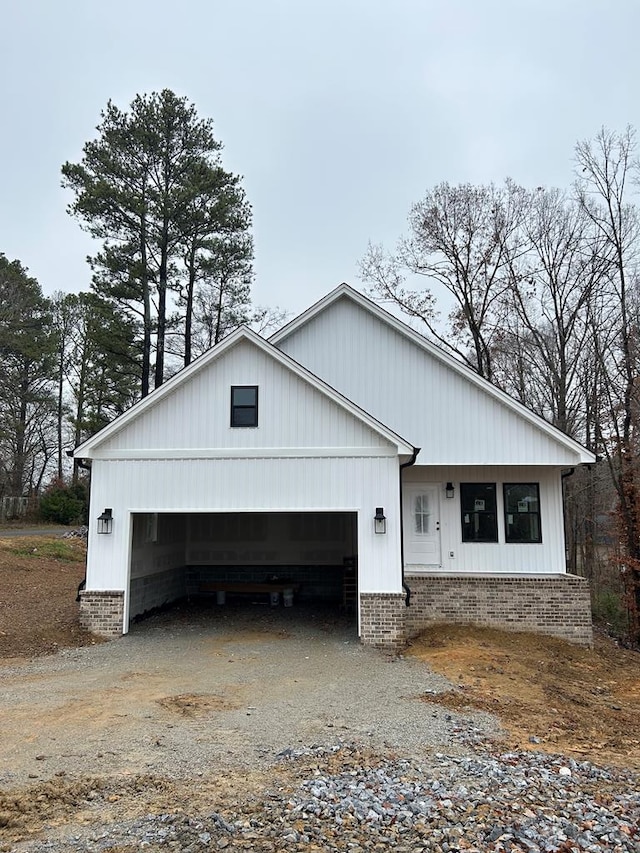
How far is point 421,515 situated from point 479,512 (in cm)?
128

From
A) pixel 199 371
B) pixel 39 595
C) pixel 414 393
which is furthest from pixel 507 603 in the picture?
pixel 39 595

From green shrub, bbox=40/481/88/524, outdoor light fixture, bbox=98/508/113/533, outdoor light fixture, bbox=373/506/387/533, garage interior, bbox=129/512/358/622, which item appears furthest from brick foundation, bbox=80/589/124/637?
green shrub, bbox=40/481/88/524

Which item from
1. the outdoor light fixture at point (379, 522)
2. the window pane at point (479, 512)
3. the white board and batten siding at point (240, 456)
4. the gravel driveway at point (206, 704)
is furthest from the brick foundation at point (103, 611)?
the window pane at point (479, 512)

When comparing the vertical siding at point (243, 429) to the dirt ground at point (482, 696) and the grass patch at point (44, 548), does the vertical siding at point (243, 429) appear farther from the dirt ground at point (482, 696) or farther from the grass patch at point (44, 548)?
the grass patch at point (44, 548)

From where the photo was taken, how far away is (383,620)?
33.8 ft

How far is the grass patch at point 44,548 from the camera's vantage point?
827 inches

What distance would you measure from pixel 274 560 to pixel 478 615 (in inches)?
229

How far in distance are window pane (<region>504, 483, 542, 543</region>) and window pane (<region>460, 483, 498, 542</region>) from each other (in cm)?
28

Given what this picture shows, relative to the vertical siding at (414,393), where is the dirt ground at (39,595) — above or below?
below

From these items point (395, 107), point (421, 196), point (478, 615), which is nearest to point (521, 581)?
point (478, 615)

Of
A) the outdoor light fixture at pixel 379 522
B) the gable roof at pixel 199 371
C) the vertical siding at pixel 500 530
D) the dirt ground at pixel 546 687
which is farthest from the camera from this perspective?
the vertical siding at pixel 500 530

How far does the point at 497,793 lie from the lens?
A: 15.7ft

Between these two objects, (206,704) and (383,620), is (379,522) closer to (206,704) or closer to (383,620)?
(383,620)

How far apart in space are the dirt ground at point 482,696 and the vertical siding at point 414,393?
12.3ft
